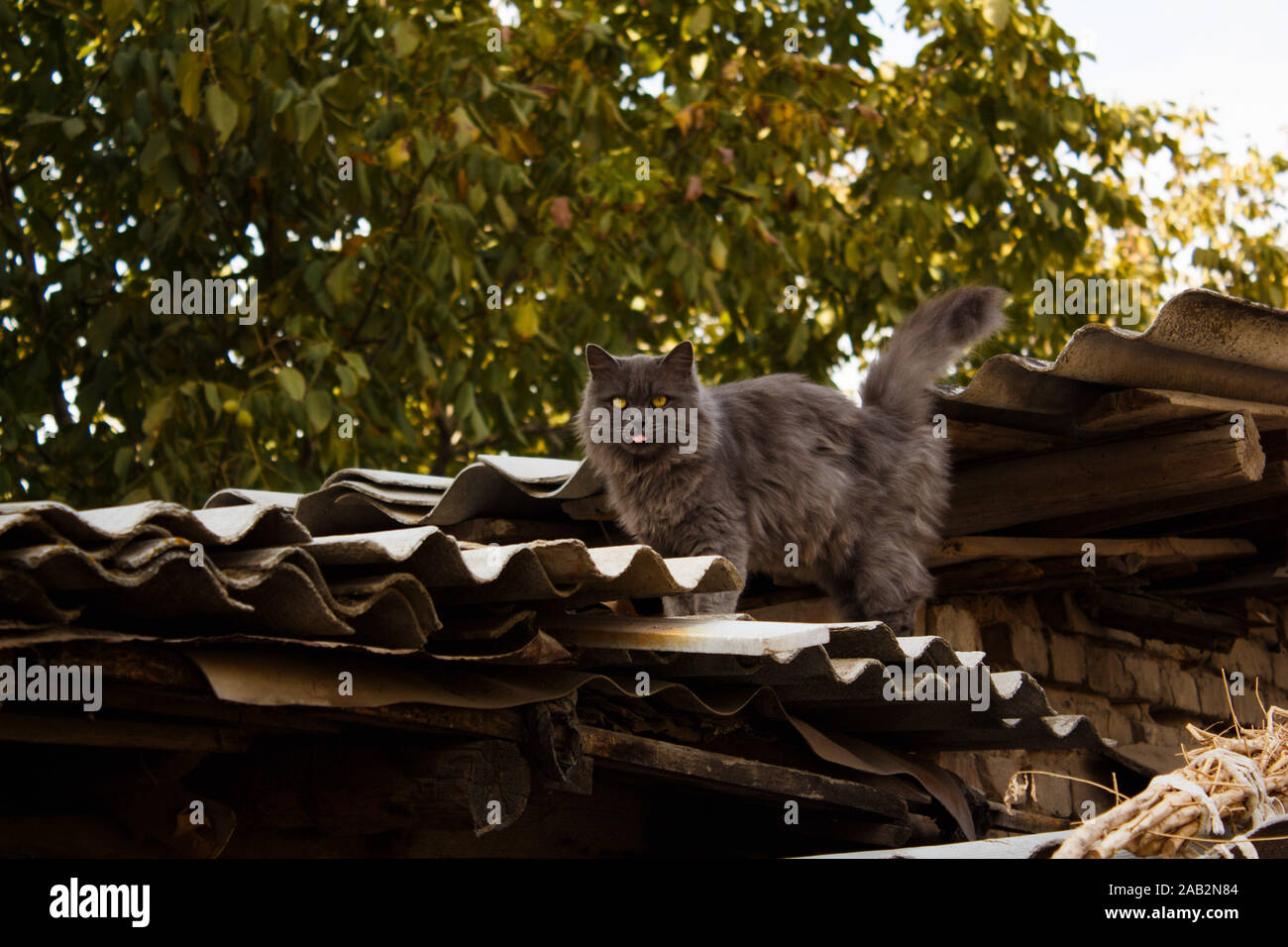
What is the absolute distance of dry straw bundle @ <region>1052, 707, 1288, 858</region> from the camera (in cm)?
236

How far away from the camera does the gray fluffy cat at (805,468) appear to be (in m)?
4.04

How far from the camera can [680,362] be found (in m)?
4.39

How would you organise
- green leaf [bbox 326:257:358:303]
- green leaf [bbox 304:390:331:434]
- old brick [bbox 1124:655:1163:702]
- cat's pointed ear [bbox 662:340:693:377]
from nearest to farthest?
cat's pointed ear [bbox 662:340:693:377]
old brick [bbox 1124:655:1163:702]
green leaf [bbox 304:390:331:434]
green leaf [bbox 326:257:358:303]

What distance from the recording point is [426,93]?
7.34 m

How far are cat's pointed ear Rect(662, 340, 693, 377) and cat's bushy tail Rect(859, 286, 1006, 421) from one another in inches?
24.5

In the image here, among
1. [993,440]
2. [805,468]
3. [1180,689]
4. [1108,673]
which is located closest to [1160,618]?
[1108,673]

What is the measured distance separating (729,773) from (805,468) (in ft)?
3.70

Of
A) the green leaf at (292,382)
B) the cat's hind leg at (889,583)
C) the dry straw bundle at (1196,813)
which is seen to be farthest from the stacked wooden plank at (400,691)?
the green leaf at (292,382)

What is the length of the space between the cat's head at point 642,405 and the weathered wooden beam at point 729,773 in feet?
3.33

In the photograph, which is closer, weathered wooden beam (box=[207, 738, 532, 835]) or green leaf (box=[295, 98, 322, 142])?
weathered wooden beam (box=[207, 738, 532, 835])

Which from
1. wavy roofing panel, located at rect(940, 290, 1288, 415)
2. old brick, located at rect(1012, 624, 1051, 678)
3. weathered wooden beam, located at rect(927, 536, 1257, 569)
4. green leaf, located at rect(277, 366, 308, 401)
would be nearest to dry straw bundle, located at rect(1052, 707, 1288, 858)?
wavy roofing panel, located at rect(940, 290, 1288, 415)

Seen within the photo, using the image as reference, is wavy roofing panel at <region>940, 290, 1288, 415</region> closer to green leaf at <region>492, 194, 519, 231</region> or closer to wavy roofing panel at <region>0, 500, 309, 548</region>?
wavy roofing panel at <region>0, 500, 309, 548</region>

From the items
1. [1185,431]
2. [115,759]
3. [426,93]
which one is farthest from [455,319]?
[115,759]
